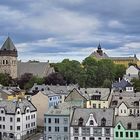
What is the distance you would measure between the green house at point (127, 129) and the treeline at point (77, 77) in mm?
67828

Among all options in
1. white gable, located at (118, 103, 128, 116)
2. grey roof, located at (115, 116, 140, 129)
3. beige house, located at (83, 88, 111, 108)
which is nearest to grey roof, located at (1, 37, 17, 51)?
beige house, located at (83, 88, 111, 108)

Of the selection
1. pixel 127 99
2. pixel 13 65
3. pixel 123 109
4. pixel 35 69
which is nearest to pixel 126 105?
pixel 123 109

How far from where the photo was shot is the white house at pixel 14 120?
81688 mm

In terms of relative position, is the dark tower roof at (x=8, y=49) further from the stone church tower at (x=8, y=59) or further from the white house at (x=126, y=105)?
the white house at (x=126, y=105)

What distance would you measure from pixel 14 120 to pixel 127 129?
23.2 m

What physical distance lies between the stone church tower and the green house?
322 feet

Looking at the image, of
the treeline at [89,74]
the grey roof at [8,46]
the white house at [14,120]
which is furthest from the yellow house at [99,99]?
the grey roof at [8,46]

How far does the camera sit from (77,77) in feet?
523

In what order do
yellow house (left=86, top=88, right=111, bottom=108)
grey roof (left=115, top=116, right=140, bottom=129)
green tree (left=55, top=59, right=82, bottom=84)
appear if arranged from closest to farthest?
grey roof (left=115, top=116, right=140, bottom=129) < yellow house (left=86, top=88, right=111, bottom=108) < green tree (left=55, top=59, right=82, bottom=84)

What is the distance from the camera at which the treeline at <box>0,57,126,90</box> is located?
14238 cm

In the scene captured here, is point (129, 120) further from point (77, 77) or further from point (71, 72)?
point (71, 72)

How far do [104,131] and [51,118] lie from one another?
1063cm

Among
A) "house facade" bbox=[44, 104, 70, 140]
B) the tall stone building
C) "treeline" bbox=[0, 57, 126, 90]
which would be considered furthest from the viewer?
the tall stone building

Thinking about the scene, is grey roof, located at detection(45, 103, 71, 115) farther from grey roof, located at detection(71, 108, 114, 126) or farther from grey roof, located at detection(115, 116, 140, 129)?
grey roof, located at detection(115, 116, 140, 129)
